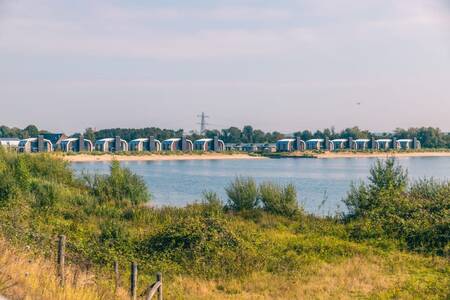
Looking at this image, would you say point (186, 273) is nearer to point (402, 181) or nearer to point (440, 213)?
point (440, 213)

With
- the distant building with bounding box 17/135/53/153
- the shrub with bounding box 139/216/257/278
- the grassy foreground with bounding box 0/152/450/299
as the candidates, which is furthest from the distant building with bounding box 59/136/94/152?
the shrub with bounding box 139/216/257/278

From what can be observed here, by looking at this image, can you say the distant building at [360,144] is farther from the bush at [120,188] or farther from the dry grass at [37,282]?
the dry grass at [37,282]

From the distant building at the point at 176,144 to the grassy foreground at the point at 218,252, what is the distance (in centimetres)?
11936

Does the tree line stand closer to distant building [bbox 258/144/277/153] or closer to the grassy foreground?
distant building [bbox 258/144/277/153]

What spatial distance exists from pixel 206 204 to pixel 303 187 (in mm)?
24062

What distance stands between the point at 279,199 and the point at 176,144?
399 feet

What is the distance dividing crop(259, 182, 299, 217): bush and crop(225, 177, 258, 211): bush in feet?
1.18

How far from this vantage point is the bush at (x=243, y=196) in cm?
2609

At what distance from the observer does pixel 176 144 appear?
146 meters

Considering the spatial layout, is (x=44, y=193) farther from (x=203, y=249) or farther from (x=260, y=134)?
(x=260, y=134)

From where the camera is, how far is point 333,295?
1298 cm

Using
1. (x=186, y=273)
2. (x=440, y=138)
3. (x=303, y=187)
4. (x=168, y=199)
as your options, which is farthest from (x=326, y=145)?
(x=186, y=273)

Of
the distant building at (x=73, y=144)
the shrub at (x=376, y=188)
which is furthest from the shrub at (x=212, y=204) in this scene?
the distant building at (x=73, y=144)

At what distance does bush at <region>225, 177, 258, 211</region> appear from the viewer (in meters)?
26.1
